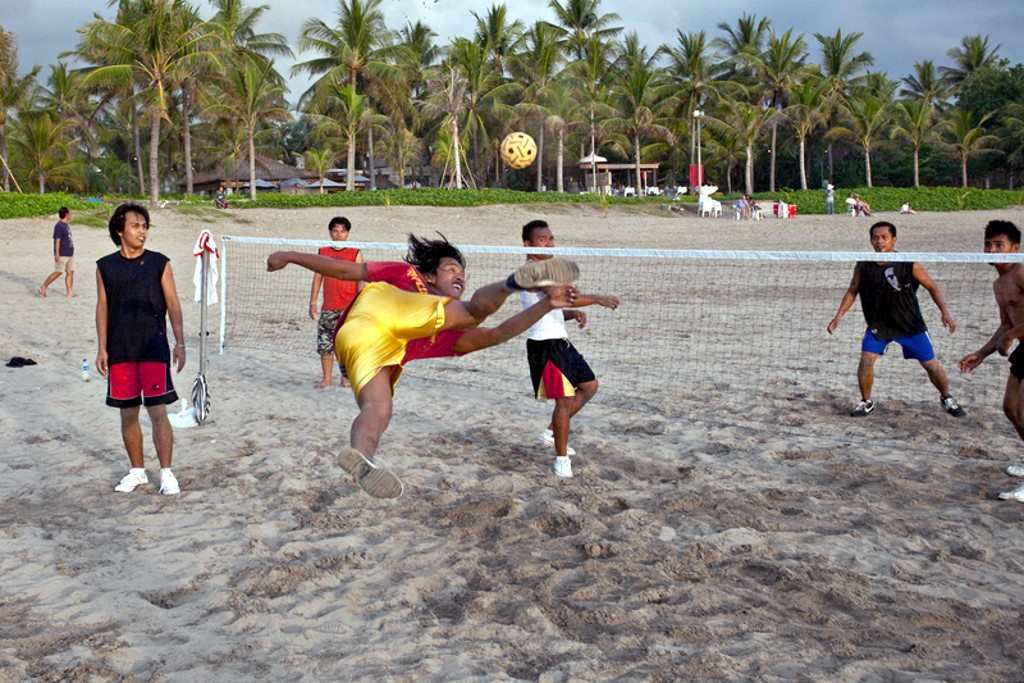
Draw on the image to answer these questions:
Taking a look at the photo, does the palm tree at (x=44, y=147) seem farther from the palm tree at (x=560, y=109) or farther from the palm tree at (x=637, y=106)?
the palm tree at (x=637, y=106)

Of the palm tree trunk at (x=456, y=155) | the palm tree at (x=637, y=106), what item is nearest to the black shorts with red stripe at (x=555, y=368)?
the palm tree trunk at (x=456, y=155)

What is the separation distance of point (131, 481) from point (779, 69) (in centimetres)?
5801

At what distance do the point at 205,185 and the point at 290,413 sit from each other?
60.3 m

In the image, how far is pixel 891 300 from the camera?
7477mm

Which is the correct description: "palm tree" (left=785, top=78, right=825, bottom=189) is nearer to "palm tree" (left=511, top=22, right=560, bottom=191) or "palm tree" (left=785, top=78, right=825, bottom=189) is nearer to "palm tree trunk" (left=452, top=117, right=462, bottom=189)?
"palm tree" (left=511, top=22, right=560, bottom=191)

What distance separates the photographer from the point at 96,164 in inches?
2549

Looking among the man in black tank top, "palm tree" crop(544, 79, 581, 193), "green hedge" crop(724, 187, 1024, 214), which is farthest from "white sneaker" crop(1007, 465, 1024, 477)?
"palm tree" crop(544, 79, 581, 193)

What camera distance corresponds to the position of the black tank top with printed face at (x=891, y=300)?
7.43m

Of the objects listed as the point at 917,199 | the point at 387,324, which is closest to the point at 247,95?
the point at 917,199

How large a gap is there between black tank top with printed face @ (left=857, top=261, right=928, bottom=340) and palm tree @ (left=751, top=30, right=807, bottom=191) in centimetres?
5175

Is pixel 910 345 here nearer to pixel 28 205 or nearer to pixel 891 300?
pixel 891 300

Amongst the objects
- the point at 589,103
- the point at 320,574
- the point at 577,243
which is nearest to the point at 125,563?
the point at 320,574

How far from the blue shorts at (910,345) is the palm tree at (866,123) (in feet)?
163

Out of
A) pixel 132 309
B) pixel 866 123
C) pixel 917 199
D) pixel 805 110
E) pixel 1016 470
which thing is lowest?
pixel 1016 470
